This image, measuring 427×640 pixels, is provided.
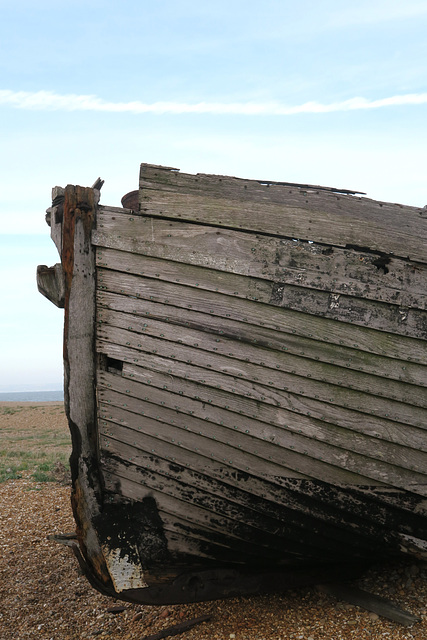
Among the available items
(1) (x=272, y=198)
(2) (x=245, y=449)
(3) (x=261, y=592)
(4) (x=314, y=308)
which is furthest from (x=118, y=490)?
(1) (x=272, y=198)

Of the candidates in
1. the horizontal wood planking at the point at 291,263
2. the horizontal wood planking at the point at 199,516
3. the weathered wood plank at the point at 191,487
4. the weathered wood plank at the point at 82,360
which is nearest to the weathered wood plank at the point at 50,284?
the weathered wood plank at the point at 82,360

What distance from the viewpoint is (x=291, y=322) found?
3945 millimetres

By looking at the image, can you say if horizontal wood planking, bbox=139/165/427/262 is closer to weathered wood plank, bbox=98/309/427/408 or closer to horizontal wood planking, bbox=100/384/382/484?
weathered wood plank, bbox=98/309/427/408

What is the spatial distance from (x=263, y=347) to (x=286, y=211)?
106 centimetres

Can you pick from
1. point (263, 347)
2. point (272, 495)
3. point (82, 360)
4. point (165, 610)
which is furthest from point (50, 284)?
point (165, 610)

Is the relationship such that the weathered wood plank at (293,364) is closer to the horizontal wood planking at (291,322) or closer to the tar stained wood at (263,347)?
the tar stained wood at (263,347)

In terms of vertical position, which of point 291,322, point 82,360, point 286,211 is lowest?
point 82,360

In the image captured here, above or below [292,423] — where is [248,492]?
below

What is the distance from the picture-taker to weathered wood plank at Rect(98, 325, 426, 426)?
3.96 metres

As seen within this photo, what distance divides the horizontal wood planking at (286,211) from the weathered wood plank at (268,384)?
1032 millimetres

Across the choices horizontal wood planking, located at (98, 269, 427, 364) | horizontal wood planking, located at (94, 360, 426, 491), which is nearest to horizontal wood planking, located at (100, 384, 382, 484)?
horizontal wood planking, located at (94, 360, 426, 491)

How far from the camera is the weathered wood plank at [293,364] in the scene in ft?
13.0

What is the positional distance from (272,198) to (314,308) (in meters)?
0.91

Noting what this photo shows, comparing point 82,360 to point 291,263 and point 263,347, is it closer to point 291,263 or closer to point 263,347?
point 263,347
